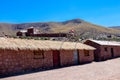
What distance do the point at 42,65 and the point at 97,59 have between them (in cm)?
1404

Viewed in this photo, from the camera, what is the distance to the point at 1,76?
15.9m

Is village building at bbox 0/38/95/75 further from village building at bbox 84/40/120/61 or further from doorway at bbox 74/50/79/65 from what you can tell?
village building at bbox 84/40/120/61

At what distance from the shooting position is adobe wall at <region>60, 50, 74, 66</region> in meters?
23.2

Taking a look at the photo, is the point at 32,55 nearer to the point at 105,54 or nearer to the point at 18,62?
the point at 18,62

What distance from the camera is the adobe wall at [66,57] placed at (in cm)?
2324

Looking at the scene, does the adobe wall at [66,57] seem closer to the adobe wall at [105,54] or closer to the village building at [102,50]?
Answer: the village building at [102,50]

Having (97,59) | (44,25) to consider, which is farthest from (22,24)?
(97,59)

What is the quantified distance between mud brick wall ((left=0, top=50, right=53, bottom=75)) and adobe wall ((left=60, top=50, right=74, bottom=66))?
2.94 meters

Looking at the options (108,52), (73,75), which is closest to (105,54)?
(108,52)

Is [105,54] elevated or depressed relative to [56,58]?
depressed

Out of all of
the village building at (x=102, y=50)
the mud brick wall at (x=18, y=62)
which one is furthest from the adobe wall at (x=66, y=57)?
the village building at (x=102, y=50)

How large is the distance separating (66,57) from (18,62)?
764cm

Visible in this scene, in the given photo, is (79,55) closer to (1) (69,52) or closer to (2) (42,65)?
(1) (69,52)

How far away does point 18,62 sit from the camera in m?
17.7
